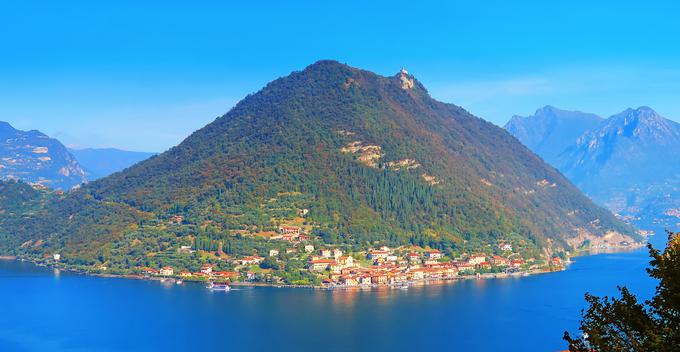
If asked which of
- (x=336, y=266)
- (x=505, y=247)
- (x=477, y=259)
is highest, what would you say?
(x=505, y=247)

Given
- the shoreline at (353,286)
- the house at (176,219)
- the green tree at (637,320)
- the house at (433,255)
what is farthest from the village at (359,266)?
the green tree at (637,320)

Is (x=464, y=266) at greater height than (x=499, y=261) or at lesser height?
lesser

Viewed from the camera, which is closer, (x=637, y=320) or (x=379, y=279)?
(x=637, y=320)

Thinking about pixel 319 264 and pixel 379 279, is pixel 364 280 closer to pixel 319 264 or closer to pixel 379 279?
pixel 379 279

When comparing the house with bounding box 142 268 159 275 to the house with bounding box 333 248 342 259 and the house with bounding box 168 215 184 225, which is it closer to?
the house with bounding box 168 215 184 225

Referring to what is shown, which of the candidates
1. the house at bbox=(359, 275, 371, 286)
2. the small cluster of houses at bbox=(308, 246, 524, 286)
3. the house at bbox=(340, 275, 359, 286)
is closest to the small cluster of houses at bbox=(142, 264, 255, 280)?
the small cluster of houses at bbox=(308, 246, 524, 286)

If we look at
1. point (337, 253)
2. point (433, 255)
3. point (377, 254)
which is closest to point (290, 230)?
point (337, 253)

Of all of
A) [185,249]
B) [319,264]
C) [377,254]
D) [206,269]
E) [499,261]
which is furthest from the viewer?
[499,261]

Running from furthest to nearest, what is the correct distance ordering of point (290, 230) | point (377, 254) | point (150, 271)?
point (290, 230)
point (377, 254)
point (150, 271)
